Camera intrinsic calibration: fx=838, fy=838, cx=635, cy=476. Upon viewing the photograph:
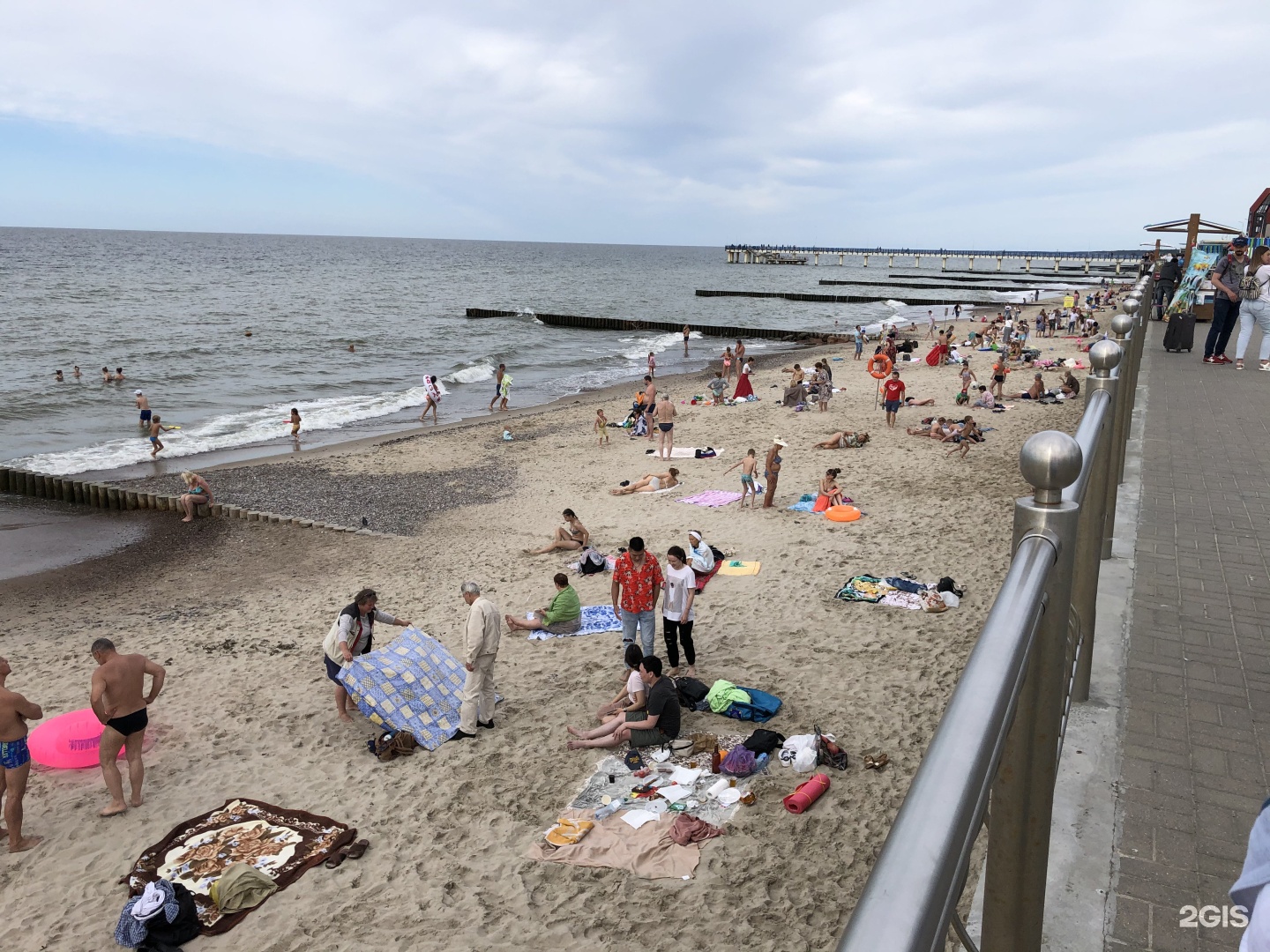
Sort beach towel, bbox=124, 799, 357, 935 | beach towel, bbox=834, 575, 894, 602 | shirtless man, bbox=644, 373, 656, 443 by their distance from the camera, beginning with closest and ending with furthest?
beach towel, bbox=124, 799, 357, 935, beach towel, bbox=834, 575, 894, 602, shirtless man, bbox=644, 373, 656, 443

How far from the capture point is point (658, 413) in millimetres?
19656

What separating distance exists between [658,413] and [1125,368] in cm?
1368

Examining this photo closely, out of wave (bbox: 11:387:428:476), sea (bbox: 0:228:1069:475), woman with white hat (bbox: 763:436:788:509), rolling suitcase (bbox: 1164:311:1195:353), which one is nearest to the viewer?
woman with white hat (bbox: 763:436:788:509)

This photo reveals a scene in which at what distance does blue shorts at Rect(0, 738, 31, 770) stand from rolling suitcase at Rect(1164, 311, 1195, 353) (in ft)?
54.8

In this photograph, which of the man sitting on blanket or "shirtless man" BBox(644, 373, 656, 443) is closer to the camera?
the man sitting on blanket

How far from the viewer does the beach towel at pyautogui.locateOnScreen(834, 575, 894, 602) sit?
32.0 feet

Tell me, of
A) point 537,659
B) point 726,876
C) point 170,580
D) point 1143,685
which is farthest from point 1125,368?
point 170,580

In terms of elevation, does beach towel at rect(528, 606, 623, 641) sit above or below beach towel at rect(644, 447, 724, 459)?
below

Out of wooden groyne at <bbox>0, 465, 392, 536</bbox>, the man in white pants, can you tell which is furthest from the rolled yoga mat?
wooden groyne at <bbox>0, 465, 392, 536</bbox>

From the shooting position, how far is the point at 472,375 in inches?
1449

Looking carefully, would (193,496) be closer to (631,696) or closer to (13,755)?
(13,755)

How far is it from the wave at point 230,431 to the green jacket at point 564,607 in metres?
16.6

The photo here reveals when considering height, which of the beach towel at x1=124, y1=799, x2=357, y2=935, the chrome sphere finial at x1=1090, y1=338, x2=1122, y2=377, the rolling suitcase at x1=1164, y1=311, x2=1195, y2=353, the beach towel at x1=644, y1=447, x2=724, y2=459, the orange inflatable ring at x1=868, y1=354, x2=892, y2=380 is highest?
the rolling suitcase at x1=1164, y1=311, x2=1195, y2=353

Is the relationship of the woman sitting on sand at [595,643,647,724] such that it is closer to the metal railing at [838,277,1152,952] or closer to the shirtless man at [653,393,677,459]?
the metal railing at [838,277,1152,952]
